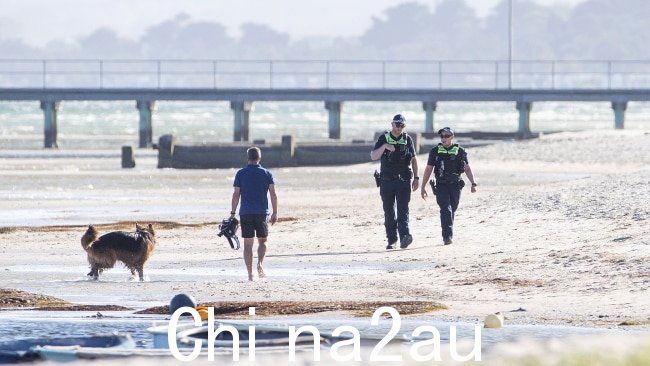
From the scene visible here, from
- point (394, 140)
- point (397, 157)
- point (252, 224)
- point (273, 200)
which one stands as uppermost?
point (394, 140)

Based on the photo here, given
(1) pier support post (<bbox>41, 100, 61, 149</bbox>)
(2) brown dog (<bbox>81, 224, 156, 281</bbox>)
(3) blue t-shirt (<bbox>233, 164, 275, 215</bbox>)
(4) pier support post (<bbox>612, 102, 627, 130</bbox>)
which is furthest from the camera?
(1) pier support post (<bbox>41, 100, 61, 149</bbox>)

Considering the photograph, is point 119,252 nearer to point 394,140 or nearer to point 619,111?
point 394,140

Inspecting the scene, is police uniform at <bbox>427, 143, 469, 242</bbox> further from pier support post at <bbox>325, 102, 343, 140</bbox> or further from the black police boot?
pier support post at <bbox>325, 102, 343, 140</bbox>

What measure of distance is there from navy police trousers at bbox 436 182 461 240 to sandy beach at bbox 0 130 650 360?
0.93 ft

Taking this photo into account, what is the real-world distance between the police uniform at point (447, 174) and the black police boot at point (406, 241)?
0.48 metres

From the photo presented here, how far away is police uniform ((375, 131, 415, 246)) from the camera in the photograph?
19703mm

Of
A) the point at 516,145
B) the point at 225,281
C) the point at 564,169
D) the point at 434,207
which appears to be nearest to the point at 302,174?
the point at 564,169

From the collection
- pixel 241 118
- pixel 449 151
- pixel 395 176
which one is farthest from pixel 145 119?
pixel 395 176

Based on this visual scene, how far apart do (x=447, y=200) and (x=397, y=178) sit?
0.77 metres

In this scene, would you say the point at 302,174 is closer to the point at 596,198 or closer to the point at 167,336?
the point at 596,198

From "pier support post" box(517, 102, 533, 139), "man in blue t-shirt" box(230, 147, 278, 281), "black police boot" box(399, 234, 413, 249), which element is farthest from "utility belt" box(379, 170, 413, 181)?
"pier support post" box(517, 102, 533, 139)

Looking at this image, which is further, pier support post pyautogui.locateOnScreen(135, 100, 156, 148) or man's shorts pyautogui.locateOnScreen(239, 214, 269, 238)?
pier support post pyautogui.locateOnScreen(135, 100, 156, 148)

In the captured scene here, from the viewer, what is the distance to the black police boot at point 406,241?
20.1 meters

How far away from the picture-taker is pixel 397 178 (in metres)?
19.9
